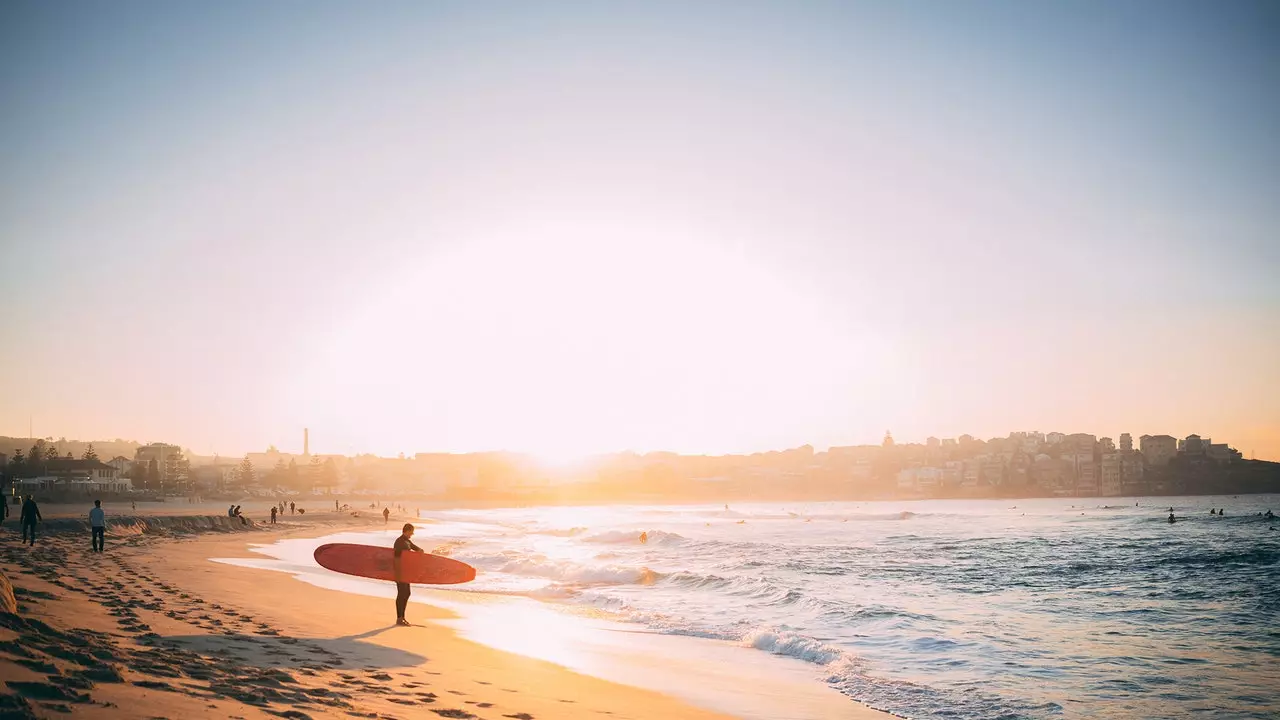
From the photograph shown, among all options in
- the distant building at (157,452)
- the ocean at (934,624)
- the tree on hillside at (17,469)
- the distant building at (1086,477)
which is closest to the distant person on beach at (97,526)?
the ocean at (934,624)

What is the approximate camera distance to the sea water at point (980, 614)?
11172 millimetres

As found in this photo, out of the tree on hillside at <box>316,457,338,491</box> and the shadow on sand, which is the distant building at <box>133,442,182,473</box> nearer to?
the tree on hillside at <box>316,457,338,491</box>

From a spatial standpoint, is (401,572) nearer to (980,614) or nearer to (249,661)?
(249,661)

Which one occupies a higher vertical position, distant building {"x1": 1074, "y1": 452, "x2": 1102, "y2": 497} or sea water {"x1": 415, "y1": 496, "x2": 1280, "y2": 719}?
sea water {"x1": 415, "y1": 496, "x2": 1280, "y2": 719}

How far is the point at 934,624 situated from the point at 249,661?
14.1m

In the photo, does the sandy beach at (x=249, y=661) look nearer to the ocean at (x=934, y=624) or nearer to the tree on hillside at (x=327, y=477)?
the ocean at (x=934, y=624)

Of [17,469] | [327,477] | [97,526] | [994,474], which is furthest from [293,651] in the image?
[994,474]

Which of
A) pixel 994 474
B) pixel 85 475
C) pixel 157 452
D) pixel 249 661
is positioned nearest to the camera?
pixel 249 661

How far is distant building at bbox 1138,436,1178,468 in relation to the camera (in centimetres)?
17625

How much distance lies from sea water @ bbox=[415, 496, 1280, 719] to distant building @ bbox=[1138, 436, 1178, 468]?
166121 mm

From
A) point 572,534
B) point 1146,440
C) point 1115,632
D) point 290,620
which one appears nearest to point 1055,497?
point 1146,440

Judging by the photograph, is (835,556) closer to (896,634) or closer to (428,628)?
(896,634)

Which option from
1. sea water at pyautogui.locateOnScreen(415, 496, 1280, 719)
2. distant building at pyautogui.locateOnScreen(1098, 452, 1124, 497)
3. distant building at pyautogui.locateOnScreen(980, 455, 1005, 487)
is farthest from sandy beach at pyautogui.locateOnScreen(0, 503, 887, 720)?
distant building at pyautogui.locateOnScreen(980, 455, 1005, 487)

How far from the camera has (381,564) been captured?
1546cm
